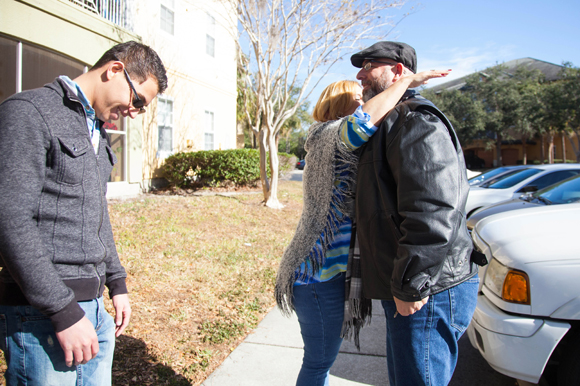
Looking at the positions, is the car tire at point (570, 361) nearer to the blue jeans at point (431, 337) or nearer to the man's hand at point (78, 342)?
the blue jeans at point (431, 337)

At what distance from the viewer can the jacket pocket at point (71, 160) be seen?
1362mm

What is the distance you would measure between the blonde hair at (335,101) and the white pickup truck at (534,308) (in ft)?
5.09

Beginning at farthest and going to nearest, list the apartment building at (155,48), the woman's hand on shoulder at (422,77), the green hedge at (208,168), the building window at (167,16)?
the green hedge at (208,168), the building window at (167,16), the apartment building at (155,48), the woman's hand on shoulder at (422,77)

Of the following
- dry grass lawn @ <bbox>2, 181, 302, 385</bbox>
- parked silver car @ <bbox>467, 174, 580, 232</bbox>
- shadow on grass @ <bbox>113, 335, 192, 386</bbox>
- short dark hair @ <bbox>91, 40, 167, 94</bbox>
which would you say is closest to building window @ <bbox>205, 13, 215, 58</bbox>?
dry grass lawn @ <bbox>2, 181, 302, 385</bbox>

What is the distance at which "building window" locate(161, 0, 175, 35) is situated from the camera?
1078 centimetres

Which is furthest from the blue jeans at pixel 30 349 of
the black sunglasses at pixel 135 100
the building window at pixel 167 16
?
the building window at pixel 167 16

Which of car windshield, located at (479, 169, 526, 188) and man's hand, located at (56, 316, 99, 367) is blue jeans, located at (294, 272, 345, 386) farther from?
car windshield, located at (479, 169, 526, 188)

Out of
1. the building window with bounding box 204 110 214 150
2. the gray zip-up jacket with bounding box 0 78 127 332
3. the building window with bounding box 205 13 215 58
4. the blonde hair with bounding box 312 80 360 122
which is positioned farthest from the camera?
the building window with bounding box 204 110 214 150

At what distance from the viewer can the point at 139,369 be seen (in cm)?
292

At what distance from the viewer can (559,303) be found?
2324 mm

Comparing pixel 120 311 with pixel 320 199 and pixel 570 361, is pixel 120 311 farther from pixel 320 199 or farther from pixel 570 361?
pixel 570 361

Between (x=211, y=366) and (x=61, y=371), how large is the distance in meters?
1.83

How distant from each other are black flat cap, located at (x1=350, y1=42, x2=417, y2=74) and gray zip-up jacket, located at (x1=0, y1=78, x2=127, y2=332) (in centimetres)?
126

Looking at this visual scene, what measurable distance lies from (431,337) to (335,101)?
123 centimetres
